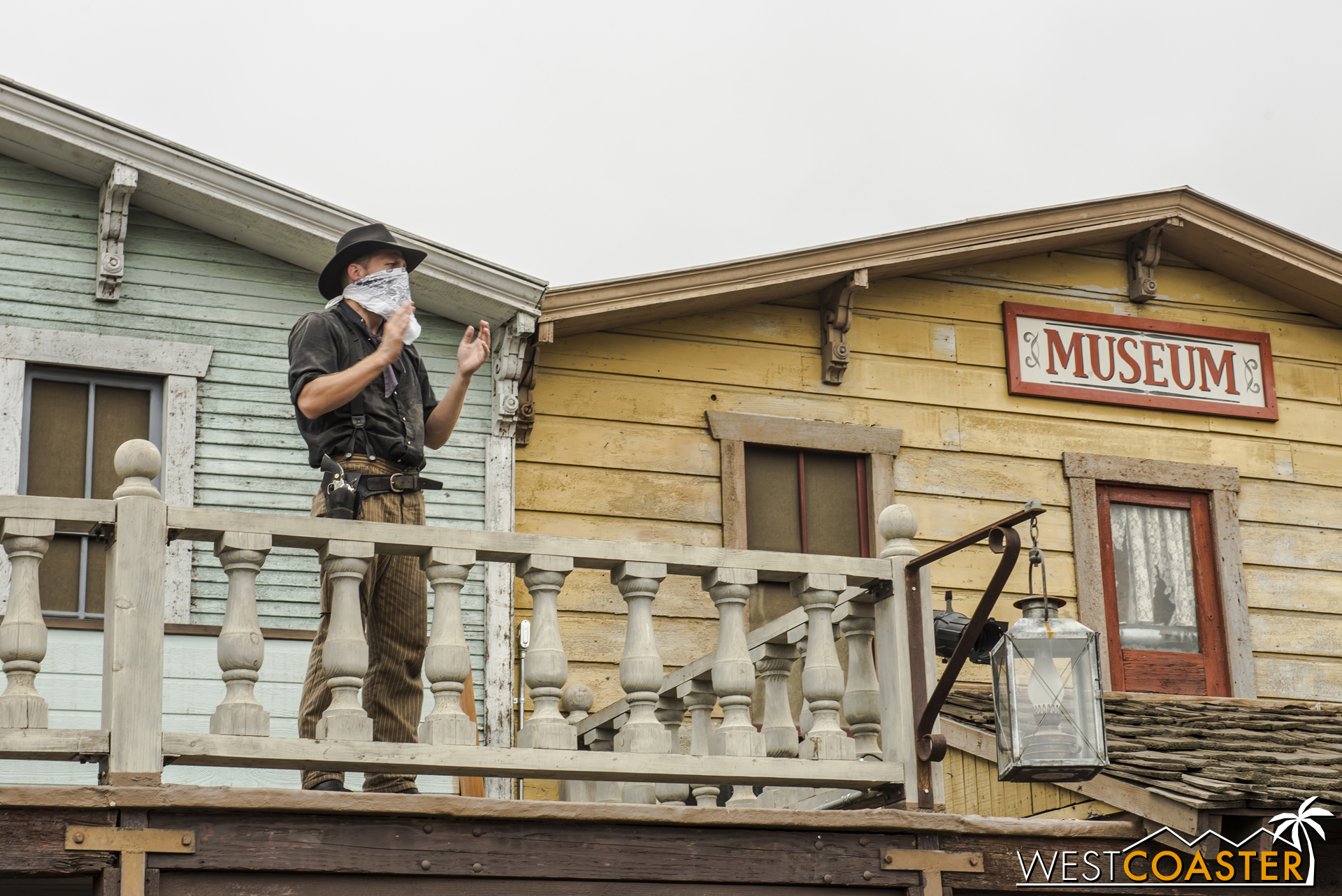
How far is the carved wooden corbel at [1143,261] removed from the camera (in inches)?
419

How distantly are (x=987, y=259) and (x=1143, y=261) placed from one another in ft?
3.82

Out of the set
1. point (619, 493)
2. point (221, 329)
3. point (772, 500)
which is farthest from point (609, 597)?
point (221, 329)

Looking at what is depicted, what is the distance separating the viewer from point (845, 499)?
9.66m

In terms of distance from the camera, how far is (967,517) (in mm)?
9820

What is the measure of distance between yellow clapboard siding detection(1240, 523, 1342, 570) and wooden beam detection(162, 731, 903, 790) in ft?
18.0

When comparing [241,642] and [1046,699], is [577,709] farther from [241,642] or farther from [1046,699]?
[241,642]

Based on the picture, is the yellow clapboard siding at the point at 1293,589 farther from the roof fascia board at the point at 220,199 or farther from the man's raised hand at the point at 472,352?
the man's raised hand at the point at 472,352

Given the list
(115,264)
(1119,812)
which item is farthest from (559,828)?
(115,264)

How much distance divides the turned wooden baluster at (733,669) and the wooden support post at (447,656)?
0.92 m

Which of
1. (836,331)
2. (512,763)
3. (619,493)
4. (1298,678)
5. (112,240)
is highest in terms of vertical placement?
(112,240)

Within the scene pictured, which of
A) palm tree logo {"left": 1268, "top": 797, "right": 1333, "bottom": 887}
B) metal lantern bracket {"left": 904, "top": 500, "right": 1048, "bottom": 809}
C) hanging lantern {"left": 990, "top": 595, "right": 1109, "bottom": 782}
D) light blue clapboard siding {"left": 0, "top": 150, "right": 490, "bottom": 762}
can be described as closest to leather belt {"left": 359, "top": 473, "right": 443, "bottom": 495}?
metal lantern bracket {"left": 904, "top": 500, "right": 1048, "bottom": 809}

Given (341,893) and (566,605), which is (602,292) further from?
(341,893)

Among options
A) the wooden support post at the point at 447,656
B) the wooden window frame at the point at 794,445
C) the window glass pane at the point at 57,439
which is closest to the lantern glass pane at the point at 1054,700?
the wooden support post at the point at 447,656
